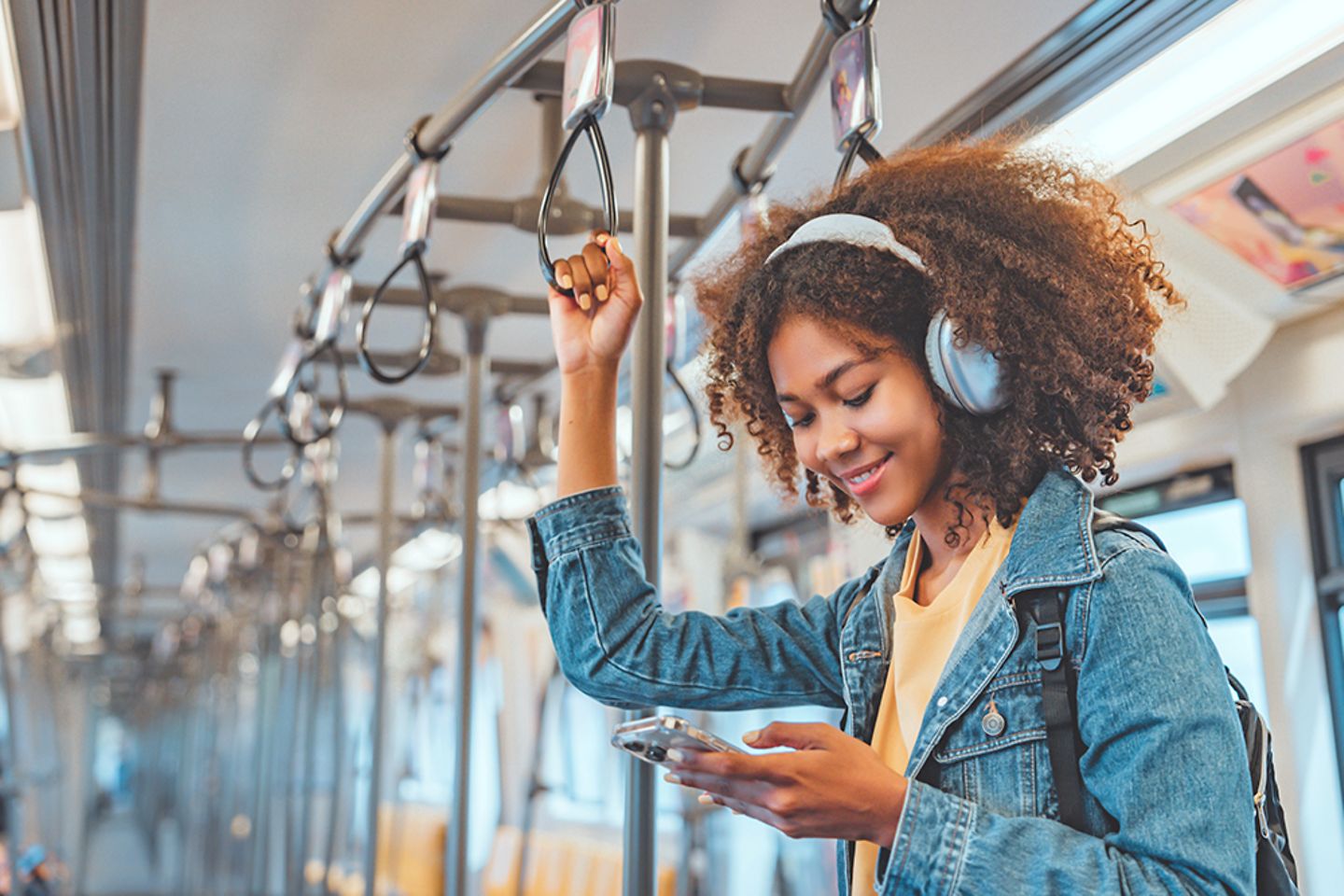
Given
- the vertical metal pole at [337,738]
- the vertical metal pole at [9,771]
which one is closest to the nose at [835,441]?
the vertical metal pole at [337,738]

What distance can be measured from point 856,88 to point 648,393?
435 mm

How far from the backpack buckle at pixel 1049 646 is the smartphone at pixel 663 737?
22 cm

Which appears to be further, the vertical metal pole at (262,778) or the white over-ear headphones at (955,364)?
the vertical metal pole at (262,778)

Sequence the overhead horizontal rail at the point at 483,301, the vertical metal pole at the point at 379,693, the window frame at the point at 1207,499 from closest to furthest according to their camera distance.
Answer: the overhead horizontal rail at the point at 483,301 → the window frame at the point at 1207,499 → the vertical metal pole at the point at 379,693

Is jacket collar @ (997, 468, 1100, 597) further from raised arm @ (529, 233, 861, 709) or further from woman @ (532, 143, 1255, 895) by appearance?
raised arm @ (529, 233, 861, 709)

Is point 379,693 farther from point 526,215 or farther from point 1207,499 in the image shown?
point 1207,499

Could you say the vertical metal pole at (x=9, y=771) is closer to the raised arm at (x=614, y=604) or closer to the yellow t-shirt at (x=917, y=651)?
the raised arm at (x=614, y=604)

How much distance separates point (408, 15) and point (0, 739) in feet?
17.0

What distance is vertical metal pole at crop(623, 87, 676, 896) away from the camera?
58.4 inches

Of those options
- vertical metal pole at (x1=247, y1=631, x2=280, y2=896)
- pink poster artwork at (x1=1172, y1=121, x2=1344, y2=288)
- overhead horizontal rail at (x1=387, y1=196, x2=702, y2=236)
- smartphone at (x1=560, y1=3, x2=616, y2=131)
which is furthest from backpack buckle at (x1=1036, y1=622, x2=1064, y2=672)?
vertical metal pole at (x1=247, y1=631, x2=280, y2=896)

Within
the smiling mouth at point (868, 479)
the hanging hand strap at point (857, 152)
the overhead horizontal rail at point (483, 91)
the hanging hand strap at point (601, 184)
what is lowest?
the smiling mouth at point (868, 479)

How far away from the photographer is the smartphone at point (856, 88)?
138cm

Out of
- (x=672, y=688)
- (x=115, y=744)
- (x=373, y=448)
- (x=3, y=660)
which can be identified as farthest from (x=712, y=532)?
(x=115, y=744)

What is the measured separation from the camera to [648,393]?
1.58m
